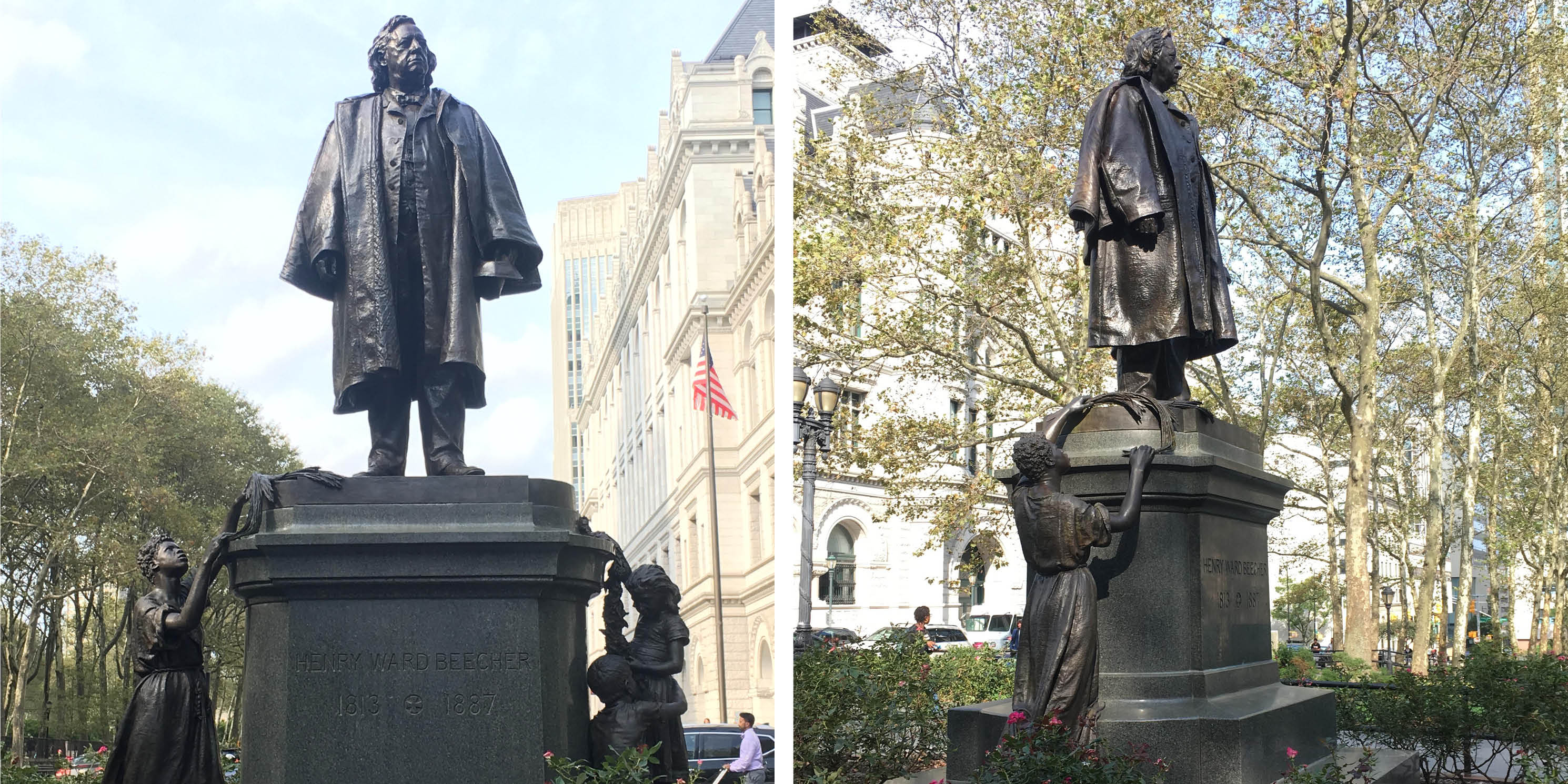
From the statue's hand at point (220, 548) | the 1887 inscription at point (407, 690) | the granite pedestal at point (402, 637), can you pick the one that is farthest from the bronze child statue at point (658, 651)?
the statue's hand at point (220, 548)

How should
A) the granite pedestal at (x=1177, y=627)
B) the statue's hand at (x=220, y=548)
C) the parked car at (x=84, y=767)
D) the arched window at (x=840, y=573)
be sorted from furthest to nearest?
the arched window at (x=840, y=573)
the parked car at (x=84, y=767)
the granite pedestal at (x=1177, y=627)
the statue's hand at (x=220, y=548)

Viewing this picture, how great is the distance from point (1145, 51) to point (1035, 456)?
272 cm

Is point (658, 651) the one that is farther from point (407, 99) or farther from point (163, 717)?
point (407, 99)

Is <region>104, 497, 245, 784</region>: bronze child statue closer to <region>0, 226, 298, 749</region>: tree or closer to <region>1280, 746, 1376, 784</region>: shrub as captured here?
<region>1280, 746, 1376, 784</region>: shrub

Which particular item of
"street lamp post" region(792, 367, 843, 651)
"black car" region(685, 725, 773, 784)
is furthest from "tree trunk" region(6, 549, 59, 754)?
"black car" region(685, 725, 773, 784)

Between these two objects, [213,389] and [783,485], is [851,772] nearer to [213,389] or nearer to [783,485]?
[783,485]

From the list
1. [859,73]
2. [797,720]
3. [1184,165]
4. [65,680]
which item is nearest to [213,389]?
[65,680]

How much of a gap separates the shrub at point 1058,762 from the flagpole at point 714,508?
24.0 meters

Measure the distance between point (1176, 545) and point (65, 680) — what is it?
49.4 m

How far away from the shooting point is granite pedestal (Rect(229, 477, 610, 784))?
6.17 meters

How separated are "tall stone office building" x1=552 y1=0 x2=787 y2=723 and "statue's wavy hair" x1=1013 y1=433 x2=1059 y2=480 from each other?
109 feet

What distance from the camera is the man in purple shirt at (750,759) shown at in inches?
504

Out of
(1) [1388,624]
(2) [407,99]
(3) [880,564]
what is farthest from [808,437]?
(1) [1388,624]

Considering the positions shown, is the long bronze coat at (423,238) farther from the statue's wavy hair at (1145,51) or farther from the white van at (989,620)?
the white van at (989,620)
